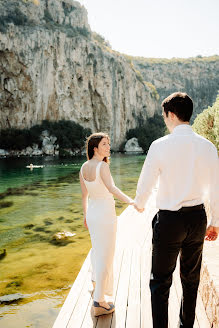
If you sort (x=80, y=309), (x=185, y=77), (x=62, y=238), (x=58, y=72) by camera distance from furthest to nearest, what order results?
(x=185, y=77) → (x=58, y=72) → (x=62, y=238) → (x=80, y=309)

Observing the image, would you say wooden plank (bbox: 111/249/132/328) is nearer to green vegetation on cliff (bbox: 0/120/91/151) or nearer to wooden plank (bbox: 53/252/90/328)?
wooden plank (bbox: 53/252/90/328)

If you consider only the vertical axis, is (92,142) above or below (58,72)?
below

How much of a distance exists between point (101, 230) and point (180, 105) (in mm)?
1624

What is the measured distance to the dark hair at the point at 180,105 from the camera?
2244mm

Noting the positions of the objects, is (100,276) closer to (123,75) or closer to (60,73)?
(60,73)

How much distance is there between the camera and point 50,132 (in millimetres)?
59812

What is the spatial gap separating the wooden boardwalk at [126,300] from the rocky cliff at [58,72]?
58.3m

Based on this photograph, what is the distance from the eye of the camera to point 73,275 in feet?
19.3

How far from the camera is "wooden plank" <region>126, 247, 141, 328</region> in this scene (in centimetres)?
304

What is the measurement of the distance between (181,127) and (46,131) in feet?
194

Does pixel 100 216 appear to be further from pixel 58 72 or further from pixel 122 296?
pixel 58 72

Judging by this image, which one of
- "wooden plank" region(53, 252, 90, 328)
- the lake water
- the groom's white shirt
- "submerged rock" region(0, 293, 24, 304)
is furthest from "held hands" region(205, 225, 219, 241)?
"submerged rock" region(0, 293, 24, 304)

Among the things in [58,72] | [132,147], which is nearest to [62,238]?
[58,72]

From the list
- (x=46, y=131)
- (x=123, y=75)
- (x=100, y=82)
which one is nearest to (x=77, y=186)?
(x=46, y=131)
